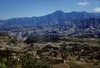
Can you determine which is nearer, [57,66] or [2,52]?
[57,66]

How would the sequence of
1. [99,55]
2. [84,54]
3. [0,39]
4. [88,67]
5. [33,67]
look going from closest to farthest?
[33,67], [88,67], [99,55], [84,54], [0,39]

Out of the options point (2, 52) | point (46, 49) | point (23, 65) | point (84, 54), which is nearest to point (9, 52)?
point (2, 52)

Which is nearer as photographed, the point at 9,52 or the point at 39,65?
the point at 39,65

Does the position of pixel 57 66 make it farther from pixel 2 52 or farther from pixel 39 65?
pixel 2 52

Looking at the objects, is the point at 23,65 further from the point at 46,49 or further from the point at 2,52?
the point at 46,49

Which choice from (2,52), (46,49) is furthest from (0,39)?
(2,52)

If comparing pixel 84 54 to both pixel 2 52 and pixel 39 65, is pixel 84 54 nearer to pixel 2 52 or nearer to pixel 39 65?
pixel 2 52

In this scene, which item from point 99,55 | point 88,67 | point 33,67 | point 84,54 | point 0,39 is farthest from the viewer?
point 0,39

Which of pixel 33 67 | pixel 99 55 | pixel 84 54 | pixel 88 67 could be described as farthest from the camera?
pixel 84 54

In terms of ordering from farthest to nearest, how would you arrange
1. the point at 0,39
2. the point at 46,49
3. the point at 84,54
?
the point at 0,39 < the point at 46,49 < the point at 84,54
